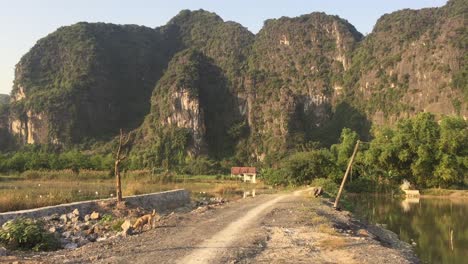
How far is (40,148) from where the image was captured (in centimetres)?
12012

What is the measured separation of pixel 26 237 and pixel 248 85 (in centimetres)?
12394

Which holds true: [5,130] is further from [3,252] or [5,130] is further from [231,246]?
[231,246]

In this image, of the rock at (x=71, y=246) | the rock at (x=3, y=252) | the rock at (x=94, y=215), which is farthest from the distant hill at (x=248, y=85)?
the rock at (x=3, y=252)

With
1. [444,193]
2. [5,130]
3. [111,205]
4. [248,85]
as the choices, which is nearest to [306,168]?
[444,193]

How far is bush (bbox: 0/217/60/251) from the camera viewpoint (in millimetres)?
11258

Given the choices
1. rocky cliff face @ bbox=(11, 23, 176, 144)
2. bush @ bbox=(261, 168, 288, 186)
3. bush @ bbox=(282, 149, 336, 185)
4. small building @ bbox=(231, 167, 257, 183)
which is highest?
rocky cliff face @ bbox=(11, 23, 176, 144)

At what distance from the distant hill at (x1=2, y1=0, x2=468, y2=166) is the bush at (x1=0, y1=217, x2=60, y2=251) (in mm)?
87967

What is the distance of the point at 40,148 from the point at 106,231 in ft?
377

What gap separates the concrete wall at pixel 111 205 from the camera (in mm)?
15048

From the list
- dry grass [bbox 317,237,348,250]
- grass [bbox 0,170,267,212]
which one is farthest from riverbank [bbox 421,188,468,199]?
dry grass [bbox 317,237,348,250]

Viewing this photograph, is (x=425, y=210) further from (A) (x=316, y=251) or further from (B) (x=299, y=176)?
(A) (x=316, y=251)

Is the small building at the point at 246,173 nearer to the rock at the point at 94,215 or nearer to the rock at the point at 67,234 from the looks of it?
the rock at the point at 94,215

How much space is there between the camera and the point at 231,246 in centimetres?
1098

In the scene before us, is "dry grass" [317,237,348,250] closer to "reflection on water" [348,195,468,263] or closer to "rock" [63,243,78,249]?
"reflection on water" [348,195,468,263]
